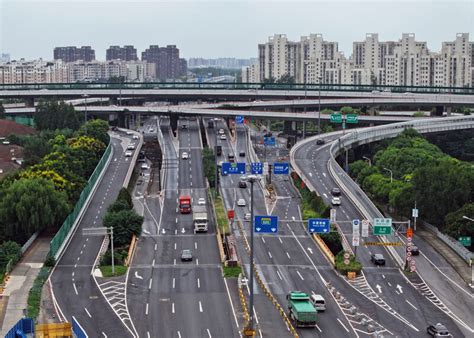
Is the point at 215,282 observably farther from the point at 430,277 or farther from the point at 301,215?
the point at 301,215

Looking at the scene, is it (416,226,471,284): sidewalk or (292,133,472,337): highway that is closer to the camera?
(292,133,472,337): highway

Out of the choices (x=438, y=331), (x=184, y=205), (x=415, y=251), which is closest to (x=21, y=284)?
(x=184, y=205)

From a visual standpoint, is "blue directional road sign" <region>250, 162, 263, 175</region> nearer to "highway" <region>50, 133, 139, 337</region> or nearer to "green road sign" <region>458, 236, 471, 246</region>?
"highway" <region>50, 133, 139, 337</region>

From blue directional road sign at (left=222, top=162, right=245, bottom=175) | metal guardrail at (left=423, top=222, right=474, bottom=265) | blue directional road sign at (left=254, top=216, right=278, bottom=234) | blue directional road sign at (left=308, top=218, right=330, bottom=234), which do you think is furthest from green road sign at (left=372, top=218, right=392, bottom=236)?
blue directional road sign at (left=222, top=162, right=245, bottom=175)

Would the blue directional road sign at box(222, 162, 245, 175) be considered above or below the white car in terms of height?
above

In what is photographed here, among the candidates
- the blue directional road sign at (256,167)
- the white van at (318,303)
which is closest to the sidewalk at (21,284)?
the white van at (318,303)
